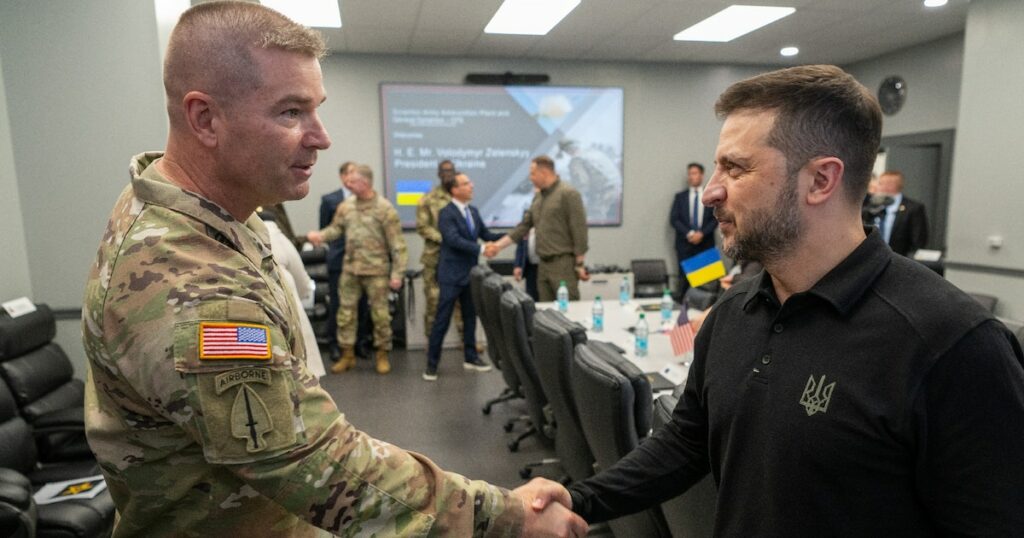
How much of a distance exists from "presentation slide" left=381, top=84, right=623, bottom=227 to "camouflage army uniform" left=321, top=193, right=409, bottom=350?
1612mm

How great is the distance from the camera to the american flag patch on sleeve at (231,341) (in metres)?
0.81

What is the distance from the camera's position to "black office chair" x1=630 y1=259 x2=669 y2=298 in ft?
22.3

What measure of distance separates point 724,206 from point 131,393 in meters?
1.04

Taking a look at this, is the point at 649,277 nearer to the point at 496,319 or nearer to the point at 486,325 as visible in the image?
the point at 486,325

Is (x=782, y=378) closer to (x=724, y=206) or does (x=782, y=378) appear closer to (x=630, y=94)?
(x=724, y=206)

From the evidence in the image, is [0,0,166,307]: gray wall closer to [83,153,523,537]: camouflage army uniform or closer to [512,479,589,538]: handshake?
[83,153,523,537]: camouflage army uniform

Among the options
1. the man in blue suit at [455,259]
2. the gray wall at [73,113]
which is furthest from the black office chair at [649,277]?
the gray wall at [73,113]

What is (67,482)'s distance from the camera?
223 centimetres

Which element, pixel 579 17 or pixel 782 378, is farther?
pixel 579 17

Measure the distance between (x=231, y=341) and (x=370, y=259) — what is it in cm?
418

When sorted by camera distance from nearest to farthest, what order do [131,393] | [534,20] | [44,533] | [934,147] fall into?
[131,393] → [44,533] → [534,20] → [934,147]

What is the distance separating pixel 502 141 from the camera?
6.73 meters

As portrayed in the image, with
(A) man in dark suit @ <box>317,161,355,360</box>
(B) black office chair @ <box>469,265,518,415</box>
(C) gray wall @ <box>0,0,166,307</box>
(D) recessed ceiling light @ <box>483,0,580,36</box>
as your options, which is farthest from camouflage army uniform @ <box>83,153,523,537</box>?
(A) man in dark suit @ <box>317,161,355,360</box>

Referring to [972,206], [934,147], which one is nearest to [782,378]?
[972,206]
